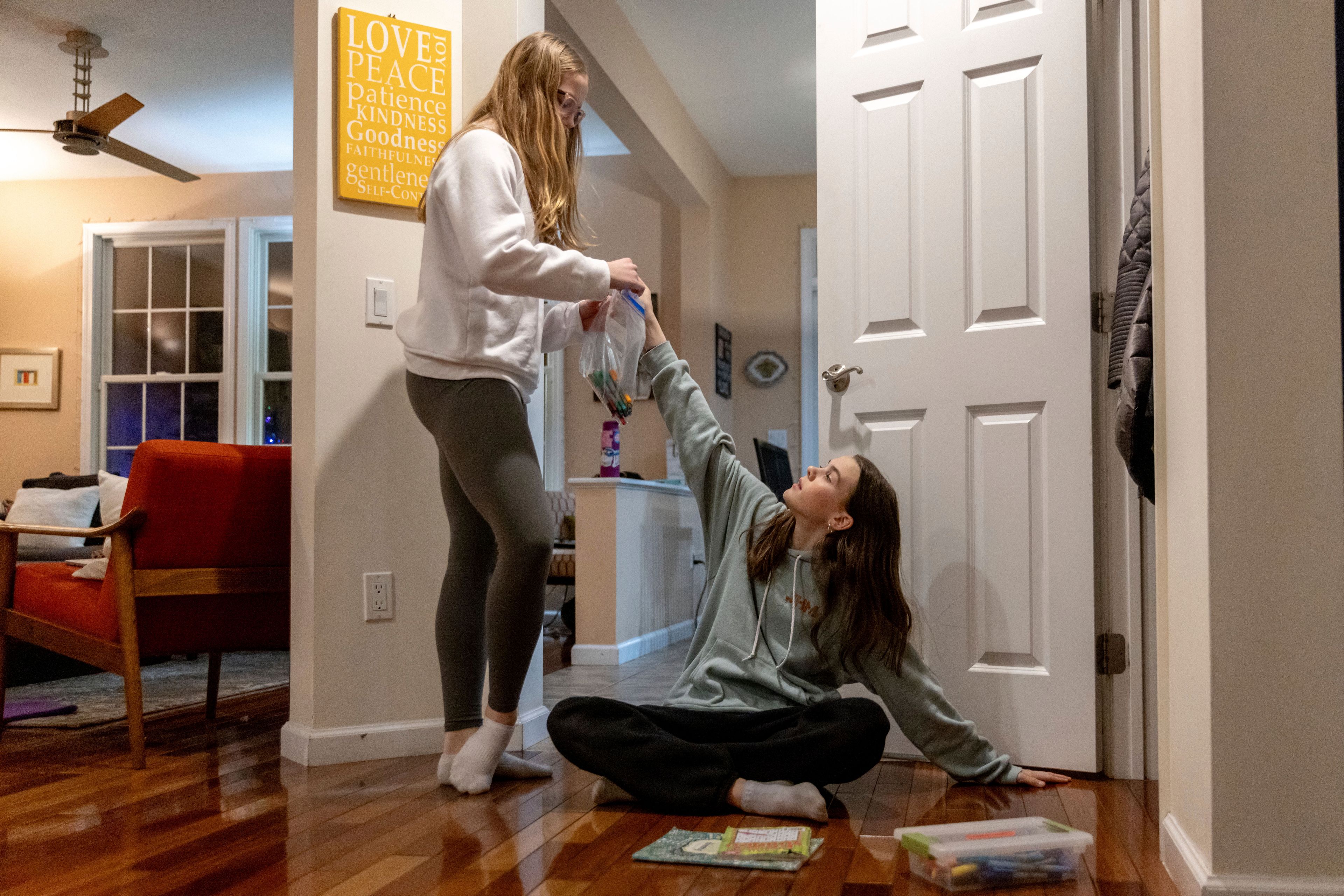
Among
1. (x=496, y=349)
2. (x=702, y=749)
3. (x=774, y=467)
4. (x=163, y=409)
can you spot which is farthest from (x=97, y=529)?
(x=163, y=409)

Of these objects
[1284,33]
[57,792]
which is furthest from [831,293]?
[57,792]

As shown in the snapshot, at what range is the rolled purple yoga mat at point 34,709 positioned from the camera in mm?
2926

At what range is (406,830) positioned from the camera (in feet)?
5.71

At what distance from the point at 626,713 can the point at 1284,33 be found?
54.5 inches

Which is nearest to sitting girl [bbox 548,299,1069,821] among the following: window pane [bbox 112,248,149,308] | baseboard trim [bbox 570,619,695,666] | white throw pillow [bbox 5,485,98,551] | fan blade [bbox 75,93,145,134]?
baseboard trim [bbox 570,619,695,666]

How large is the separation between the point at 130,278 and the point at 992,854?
685 cm

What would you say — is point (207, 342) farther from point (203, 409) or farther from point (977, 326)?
point (977, 326)

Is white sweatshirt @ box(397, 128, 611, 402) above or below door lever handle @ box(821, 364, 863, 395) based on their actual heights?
above

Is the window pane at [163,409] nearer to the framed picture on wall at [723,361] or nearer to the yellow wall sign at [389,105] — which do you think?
the framed picture on wall at [723,361]

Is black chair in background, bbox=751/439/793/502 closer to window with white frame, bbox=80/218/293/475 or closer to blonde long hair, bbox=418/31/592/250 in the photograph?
blonde long hair, bbox=418/31/592/250

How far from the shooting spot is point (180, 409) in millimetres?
6742

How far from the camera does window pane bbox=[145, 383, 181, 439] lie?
265 inches

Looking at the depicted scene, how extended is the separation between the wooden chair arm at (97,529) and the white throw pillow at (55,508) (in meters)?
3.40

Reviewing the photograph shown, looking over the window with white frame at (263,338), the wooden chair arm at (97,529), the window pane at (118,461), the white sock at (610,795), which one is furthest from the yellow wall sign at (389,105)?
the window pane at (118,461)
